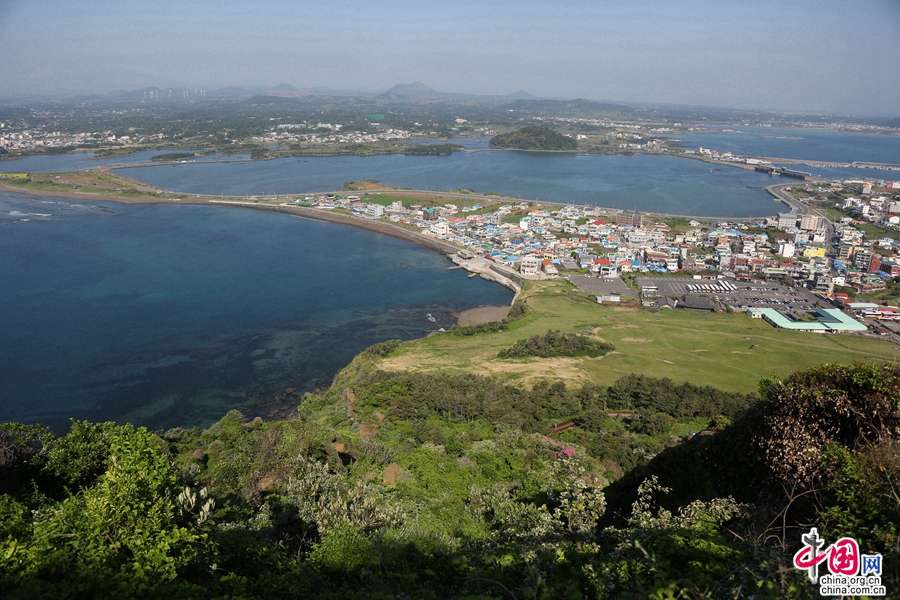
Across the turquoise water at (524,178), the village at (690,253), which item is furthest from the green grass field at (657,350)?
the turquoise water at (524,178)

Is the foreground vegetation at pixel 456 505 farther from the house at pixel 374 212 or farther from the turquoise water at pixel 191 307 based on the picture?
the house at pixel 374 212

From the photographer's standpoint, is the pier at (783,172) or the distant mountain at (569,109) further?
the distant mountain at (569,109)

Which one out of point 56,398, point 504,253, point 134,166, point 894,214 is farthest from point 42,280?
point 894,214

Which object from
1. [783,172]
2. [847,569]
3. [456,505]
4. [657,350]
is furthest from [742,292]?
[783,172]

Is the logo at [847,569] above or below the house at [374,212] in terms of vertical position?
above

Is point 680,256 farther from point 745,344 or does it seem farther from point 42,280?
A: point 42,280

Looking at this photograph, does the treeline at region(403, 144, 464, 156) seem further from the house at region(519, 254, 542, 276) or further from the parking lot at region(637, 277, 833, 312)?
the parking lot at region(637, 277, 833, 312)
